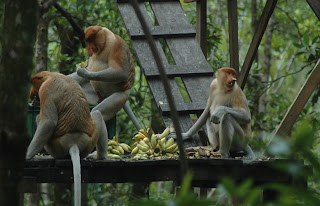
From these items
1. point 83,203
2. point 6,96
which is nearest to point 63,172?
point 6,96

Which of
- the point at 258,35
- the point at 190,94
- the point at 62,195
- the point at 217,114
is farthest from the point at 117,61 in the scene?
the point at 62,195

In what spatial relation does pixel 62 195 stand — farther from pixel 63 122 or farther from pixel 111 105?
pixel 63 122

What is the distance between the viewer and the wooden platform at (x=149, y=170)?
567 centimetres

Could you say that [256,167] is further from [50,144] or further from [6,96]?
[6,96]

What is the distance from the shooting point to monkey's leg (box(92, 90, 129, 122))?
699cm

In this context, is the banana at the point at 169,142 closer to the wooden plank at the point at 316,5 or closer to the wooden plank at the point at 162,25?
the wooden plank at the point at 162,25

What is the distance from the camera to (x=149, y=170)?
5977 mm

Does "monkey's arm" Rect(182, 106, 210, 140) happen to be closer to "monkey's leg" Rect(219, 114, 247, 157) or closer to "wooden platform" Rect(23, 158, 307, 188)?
"monkey's leg" Rect(219, 114, 247, 157)

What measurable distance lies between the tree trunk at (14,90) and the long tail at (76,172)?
7.72ft

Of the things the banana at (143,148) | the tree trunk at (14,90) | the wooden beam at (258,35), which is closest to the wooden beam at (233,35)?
the wooden beam at (258,35)

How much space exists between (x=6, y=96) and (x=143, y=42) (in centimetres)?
479

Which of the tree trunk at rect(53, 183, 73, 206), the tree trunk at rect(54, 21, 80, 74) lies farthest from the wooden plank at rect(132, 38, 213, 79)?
the tree trunk at rect(53, 183, 73, 206)

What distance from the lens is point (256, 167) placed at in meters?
5.79

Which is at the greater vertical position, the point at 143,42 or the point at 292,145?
the point at 143,42
